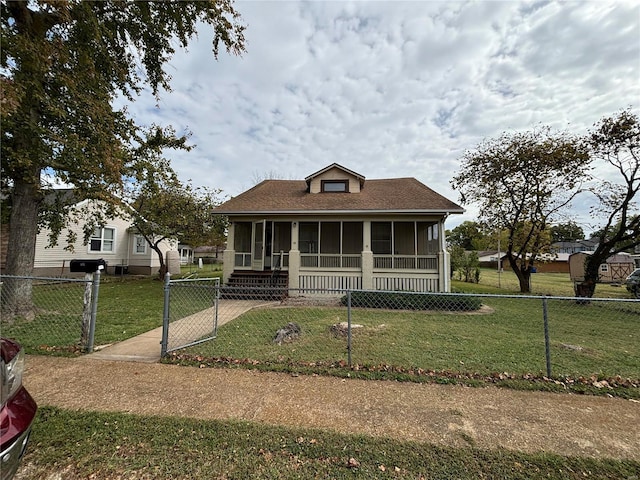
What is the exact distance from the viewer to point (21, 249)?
22.9 ft

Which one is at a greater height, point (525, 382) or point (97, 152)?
point (97, 152)

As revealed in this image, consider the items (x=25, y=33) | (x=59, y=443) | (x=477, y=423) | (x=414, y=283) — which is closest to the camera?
(x=59, y=443)

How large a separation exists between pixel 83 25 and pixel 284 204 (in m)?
8.27

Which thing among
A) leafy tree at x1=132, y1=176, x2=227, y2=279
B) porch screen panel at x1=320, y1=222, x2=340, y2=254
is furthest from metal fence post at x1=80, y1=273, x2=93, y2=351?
leafy tree at x1=132, y1=176, x2=227, y2=279

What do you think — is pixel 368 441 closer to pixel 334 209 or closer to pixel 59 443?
pixel 59 443

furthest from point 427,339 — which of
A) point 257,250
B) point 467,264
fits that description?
point 467,264

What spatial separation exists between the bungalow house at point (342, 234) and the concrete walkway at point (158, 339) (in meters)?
4.53

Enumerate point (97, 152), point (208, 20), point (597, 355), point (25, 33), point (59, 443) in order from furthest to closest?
point (208, 20), point (97, 152), point (25, 33), point (597, 355), point (59, 443)

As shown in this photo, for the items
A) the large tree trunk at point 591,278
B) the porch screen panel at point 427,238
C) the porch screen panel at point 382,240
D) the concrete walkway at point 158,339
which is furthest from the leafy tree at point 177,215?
the large tree trunk at point 591,278

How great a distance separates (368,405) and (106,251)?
22.9 m

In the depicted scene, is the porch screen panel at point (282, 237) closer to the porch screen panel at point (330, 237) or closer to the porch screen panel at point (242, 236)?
the porch screen panel at point (242, 236)

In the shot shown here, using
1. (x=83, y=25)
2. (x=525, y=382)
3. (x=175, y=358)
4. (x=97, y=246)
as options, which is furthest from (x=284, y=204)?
(x=97, y=246)

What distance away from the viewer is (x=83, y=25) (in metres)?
6.20

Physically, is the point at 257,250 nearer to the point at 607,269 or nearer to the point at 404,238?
the point at 404,238
